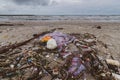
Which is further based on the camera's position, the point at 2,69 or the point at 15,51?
the point at 15,51

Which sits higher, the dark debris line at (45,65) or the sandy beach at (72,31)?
the dark debris line at (45,65)

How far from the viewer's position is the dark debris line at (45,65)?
5.34m

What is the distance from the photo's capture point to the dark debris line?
17.5 feet

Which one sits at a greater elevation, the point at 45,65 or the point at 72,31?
the point at 45,65

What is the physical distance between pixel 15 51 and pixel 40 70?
177 centimetres

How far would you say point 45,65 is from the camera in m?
5.83

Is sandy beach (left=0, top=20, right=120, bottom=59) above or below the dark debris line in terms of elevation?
below

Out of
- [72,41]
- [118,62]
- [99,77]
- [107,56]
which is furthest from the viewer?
[72,41]

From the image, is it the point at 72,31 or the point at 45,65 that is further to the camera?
the point at 72,31

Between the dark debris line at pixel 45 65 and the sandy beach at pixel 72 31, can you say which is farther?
the sandy beach at pixel 72 31

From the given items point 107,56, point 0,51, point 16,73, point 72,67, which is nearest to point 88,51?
point 107,56

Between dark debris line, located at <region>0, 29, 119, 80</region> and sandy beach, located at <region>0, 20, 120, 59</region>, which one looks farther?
sandy beach, located at <region>0, 20, 120, 59</region>

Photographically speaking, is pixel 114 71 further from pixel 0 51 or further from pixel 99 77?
pixel 0 51

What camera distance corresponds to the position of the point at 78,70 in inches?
219
